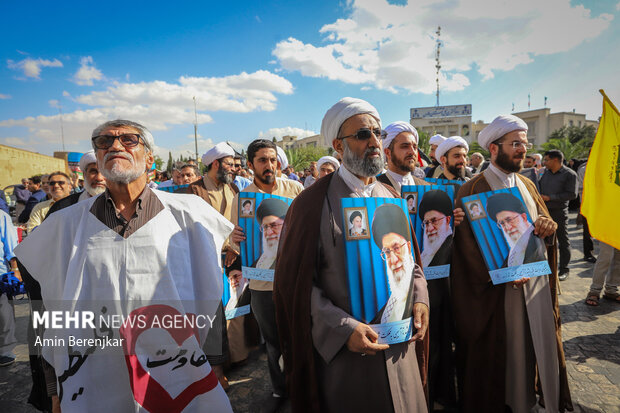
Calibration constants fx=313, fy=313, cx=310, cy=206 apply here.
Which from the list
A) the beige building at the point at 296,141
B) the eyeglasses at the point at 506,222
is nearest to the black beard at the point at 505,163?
the eyeglasses at the point at 506,222

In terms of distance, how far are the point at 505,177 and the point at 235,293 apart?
2937mm

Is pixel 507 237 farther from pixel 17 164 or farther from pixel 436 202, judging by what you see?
pixel 17 164

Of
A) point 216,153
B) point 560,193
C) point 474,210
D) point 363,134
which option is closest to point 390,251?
point 363,134

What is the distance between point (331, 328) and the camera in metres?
1.73

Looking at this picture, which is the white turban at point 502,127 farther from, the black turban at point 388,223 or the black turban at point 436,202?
the black turban at point 388,223

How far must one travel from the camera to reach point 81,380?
1642 millimetres

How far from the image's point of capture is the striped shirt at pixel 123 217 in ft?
6.05

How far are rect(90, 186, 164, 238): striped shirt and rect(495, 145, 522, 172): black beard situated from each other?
2990mm

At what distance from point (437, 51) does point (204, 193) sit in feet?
213

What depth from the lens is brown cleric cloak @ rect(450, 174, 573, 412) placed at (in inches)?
104

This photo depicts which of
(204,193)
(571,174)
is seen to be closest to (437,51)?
(571,174)

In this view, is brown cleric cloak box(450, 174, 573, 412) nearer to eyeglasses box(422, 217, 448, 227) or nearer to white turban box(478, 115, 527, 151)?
eyeglasses box(422, 217, 448, 227)

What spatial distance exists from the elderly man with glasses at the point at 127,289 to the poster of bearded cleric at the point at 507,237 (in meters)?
2.15

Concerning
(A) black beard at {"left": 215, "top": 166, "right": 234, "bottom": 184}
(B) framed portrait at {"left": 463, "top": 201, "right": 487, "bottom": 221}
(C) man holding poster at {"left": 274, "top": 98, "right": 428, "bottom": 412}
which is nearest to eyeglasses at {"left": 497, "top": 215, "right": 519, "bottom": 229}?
(B) framed portrait at {"left": 463, "top": 201, "right": 487, "bottom": 221}
